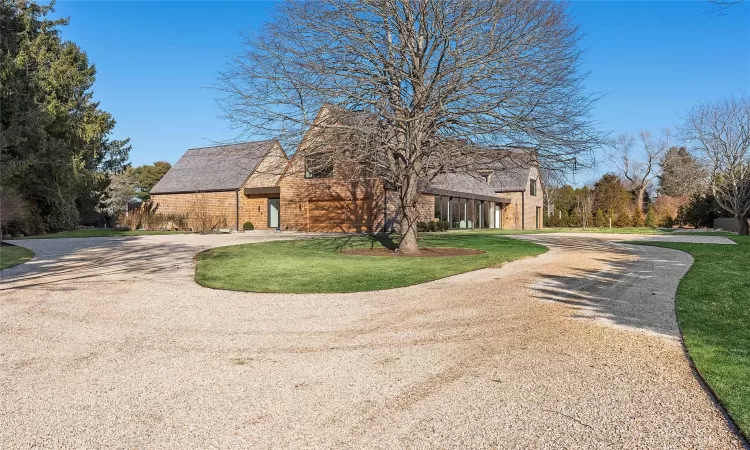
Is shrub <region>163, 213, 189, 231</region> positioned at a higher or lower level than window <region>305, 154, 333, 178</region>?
lower

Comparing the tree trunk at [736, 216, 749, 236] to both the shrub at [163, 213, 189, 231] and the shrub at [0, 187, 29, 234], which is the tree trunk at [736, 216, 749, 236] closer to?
the shrub at [163, 213, 189, 231]

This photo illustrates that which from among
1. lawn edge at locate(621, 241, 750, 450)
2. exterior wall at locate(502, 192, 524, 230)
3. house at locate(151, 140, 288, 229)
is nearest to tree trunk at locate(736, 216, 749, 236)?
exterior wall at locate(502, 192, 524, 230)

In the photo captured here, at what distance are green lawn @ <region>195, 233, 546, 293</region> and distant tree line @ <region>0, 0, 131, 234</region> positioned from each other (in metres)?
12.8

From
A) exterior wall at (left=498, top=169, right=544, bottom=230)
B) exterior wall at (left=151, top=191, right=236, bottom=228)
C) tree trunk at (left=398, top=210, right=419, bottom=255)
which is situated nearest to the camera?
tree trunk at (left=398, top=210, right=419, bottom=255)

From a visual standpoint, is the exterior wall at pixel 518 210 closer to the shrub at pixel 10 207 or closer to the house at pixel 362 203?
the house at pixel 362 203

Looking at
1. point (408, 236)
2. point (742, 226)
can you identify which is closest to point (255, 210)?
point (408, 236)

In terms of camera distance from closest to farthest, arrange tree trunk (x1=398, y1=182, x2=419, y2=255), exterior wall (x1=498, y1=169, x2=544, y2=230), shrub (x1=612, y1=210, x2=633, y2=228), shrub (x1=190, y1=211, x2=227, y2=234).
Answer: tree trunk (x1=398, y1=182, x2=419, y2=255) → shrub (x1=190, y1=211, x2=227, y2=234) → exterior wall (x1=498, y1=169, x2=544, y2=230) → shrub (x1=612, y1=210, x2=633, y2=228)

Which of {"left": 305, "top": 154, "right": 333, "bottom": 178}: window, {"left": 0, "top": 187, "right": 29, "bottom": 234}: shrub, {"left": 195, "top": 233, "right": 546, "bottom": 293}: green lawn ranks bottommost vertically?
{"left": 195, "top": 233, "right": 546, "bottom": 293}: green lawn

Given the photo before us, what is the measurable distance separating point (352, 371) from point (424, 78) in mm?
10220

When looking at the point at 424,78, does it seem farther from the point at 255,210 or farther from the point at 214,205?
the point at 214,205

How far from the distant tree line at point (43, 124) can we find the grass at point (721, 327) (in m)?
22.3

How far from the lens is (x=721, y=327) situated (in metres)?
5.41

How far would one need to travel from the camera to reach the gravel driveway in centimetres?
296

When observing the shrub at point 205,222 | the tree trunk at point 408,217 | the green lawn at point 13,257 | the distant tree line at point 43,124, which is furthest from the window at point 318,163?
the shrub at point 205,222
